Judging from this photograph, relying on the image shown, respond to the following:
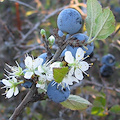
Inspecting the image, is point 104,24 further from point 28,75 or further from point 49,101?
point 49,101

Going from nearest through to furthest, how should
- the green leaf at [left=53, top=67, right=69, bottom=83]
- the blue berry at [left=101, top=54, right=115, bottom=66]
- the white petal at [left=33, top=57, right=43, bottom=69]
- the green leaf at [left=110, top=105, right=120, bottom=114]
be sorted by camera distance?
the green leaf at [left=53, top=67, right=69, bottom=83]
the white petal at [left=33, top=57, right=43, bottom=69]
the green leaf at [left=110, top=105, right=120, bottom=114]
the blue berry at [left=101, top=54, right=115, bottom=66]

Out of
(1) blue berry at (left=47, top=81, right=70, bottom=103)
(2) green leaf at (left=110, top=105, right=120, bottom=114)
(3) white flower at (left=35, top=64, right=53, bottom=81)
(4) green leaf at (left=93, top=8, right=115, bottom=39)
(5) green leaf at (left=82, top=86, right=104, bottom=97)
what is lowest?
(2) green leaf at (left=110, top=105, right=120, bottom=114)

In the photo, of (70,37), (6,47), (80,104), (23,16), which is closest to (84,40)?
(70,37)

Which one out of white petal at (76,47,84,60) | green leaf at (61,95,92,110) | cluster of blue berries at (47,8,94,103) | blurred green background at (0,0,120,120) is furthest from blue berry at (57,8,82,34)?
blurred green background at (0,0,120,120)

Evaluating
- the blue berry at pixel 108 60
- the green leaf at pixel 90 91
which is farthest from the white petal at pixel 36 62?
the blue berry at pixel 108 60

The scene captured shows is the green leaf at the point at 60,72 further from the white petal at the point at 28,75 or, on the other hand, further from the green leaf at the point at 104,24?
the green leaf at the point at 104,24

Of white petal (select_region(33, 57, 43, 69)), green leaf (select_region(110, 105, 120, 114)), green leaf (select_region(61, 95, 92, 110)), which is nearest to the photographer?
white petal (select_region(33, 57, 43, 69))

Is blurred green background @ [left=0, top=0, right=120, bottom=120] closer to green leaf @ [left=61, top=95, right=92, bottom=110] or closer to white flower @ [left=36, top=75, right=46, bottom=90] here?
green leaf @ [left=61, top=95, right=92, bottom=110]

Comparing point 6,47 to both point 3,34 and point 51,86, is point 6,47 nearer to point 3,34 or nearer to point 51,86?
point 3,34

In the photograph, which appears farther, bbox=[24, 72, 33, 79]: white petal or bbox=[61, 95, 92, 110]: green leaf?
bbox=[61, 95, 92, 110]: green leaf
